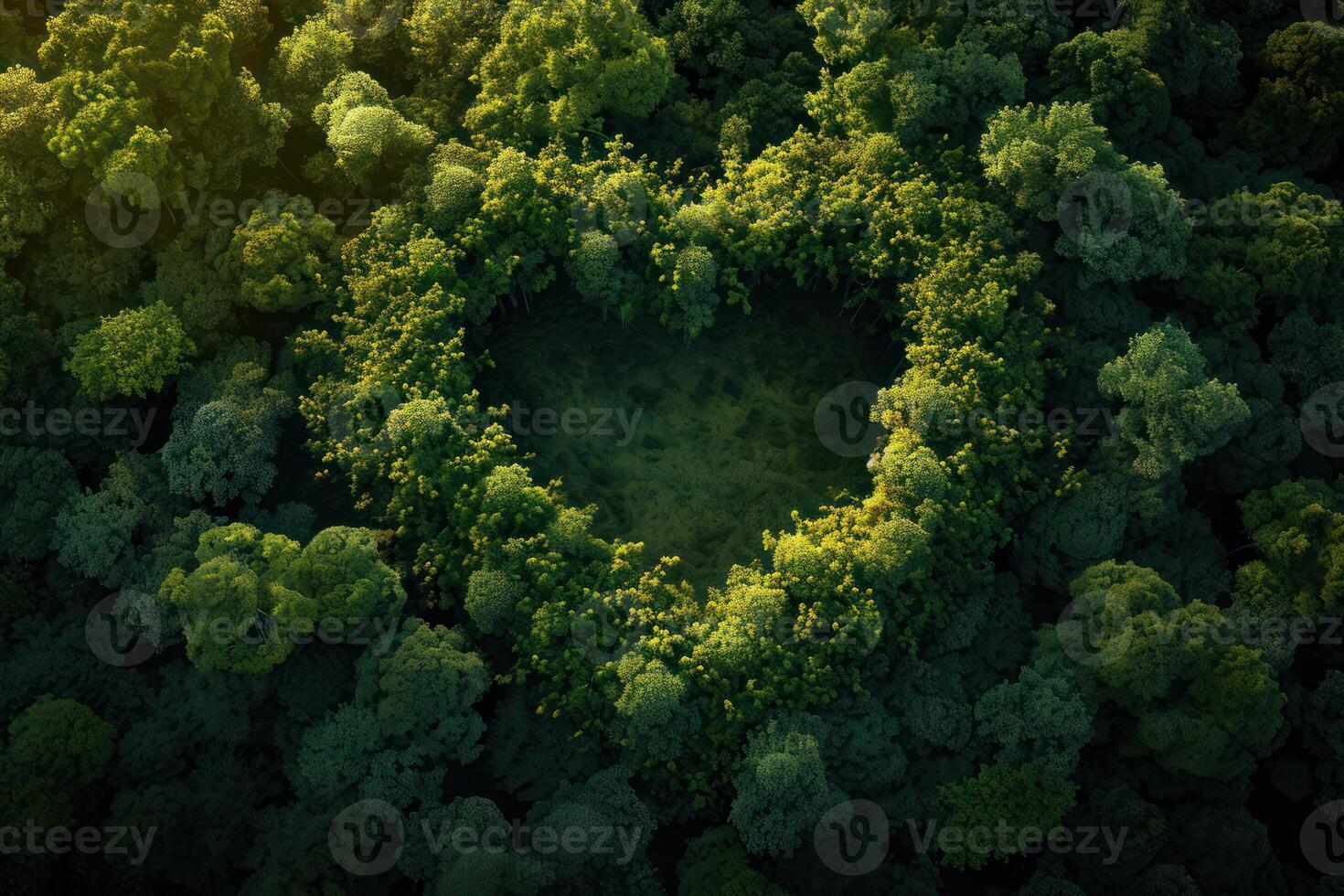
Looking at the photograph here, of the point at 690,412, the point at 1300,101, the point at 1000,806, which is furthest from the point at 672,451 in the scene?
the point at 1300,101

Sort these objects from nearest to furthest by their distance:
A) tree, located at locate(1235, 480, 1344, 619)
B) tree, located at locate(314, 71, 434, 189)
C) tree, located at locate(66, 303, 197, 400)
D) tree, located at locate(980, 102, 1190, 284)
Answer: tree, located at locate(1235, 480, 1344, 619) → tree, located at locate(66, 303, 197, 400) → tree, located at locate(980, 102, 1190, 284) → tree, located at locate(314, 71, 434, 189)

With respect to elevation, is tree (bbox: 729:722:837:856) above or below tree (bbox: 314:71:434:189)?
below

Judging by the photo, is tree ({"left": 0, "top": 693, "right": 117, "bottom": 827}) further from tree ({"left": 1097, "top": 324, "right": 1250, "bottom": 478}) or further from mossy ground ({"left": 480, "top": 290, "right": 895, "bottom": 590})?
tree ({"left": 1097, "top": 324, "right": 1250, "bottom": 478})

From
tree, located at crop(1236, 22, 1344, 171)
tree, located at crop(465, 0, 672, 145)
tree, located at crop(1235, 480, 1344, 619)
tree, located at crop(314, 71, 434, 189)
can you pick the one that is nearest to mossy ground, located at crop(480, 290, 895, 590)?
tree, located at crop(465, 0, 672, 145)

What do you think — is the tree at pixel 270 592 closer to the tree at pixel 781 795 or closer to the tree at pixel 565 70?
the tree at pixel 781 795

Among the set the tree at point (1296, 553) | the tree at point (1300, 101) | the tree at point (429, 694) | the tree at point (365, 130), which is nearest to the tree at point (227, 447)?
the tree at point (429, 694)

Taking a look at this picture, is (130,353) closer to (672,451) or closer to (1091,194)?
(672,451)

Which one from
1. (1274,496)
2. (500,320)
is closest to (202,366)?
(500,320)
